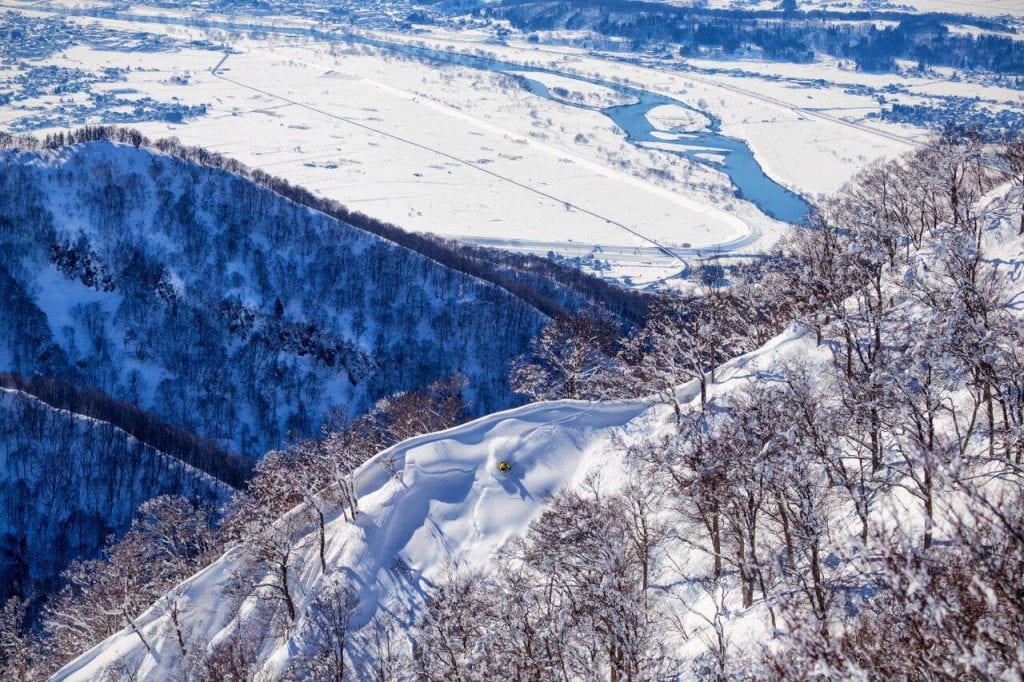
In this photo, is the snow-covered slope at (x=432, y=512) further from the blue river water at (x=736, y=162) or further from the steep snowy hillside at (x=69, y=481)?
the blue river water at (x=736, y=162)

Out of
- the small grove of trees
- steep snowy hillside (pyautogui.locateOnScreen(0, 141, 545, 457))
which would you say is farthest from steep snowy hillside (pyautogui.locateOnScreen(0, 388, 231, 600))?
the small grove of trees

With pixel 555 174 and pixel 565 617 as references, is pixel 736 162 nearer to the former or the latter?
pixel 555 174

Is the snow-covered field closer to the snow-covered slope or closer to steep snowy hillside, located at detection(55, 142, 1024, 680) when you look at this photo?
the snow-covered slope

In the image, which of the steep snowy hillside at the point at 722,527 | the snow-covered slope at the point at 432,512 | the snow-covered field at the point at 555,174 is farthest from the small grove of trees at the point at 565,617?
the snow-covered field at the point at 555,174

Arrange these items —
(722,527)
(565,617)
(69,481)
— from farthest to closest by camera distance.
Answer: (69,481)
(722,527)
(565,617)

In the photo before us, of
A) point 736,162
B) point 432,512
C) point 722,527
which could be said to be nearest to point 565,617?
point 722,527

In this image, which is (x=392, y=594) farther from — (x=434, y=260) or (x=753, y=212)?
(x=753, y=212)
